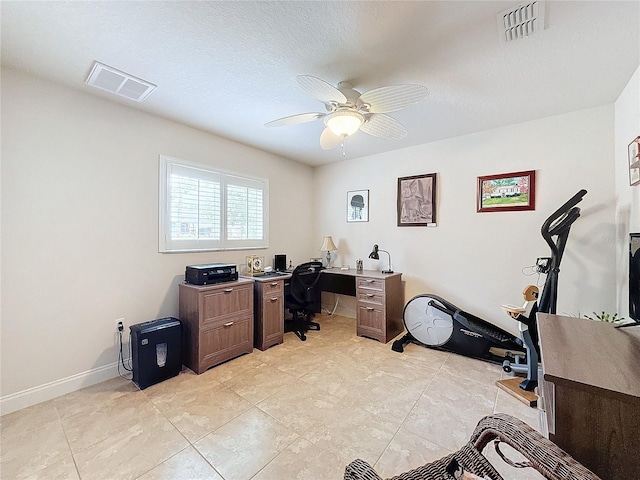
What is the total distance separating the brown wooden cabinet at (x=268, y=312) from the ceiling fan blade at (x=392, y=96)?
6.96 ft

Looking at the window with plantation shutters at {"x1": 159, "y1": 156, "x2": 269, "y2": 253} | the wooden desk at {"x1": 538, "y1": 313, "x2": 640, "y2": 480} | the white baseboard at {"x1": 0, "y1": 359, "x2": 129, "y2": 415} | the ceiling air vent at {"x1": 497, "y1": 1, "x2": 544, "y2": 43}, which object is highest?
the ceiling air vent at {"x1": 497, "y1": 1, "x2": 544, "y2": 43}

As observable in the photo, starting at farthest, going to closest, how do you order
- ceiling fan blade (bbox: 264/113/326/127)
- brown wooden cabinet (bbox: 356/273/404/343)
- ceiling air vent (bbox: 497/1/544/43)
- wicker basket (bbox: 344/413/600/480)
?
brown wooden cabinet (bbox: 356/273/404/343), ceiling fan blade (bbox: 264/113/326/127), ceiling air vent (bbox: 497/1/544/43), wicker basket (bbox: 344/413/600/480)

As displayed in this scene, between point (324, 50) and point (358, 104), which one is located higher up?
point (324, 50)

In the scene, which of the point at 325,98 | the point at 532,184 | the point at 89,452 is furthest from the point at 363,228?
the point at 89,452

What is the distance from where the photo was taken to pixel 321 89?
5.71 feet

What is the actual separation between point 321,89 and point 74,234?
2369mm

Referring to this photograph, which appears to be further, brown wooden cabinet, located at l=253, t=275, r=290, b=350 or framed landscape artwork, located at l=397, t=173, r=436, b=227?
framed landscape artwork, located at l=397, t=173, r=436, b=227

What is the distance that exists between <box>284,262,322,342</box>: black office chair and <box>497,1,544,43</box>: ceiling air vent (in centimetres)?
270

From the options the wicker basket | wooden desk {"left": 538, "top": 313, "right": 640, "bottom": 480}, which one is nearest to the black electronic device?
the wicker basket

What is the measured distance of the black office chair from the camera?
3.33 m

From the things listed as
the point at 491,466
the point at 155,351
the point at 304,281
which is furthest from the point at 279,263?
the point at 491,466

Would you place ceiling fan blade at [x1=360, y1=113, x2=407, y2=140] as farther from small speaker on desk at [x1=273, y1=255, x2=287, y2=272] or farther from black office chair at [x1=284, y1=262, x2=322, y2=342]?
small speaker on desk at [x1=273, y1=255, x2=287, y2=272]

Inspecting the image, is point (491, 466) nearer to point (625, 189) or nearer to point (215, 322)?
point (215, 322)

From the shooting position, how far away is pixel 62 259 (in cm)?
216
